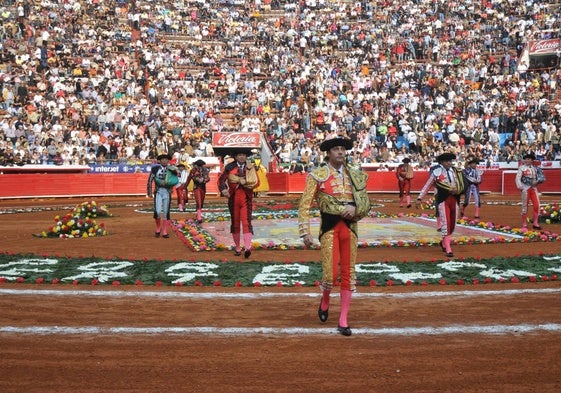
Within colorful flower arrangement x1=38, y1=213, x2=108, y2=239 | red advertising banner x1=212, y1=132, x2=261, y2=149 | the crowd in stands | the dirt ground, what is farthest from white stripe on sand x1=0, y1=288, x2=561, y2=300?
red advertising banner x1=212, y1=132, x2=261, y2=149

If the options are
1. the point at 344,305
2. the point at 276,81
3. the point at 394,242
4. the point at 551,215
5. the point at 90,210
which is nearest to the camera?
the point at 344,305

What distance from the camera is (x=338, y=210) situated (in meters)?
7.66

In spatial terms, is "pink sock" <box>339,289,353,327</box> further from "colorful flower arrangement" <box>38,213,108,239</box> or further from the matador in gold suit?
"colorful flower arrangement" <box>38,213,108,239</box>

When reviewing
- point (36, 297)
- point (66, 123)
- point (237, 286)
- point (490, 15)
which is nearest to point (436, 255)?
point (237, 286)

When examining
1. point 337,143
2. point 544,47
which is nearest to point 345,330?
point 337,143

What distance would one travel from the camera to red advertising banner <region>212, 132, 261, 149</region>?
35.2 meters

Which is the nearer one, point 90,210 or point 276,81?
point 90,210

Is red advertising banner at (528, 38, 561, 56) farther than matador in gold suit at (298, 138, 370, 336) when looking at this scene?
Yes

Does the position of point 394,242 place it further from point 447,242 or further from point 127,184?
point 127,184

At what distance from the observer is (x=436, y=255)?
13.6 meters

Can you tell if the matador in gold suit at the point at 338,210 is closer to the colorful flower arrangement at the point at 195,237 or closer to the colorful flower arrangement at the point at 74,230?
the colorful flower arrangement at the point at 195,237

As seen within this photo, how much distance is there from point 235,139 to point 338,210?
2823 centimetres

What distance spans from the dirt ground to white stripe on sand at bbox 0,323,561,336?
0.07ft

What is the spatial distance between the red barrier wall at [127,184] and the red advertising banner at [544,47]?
851 cm
